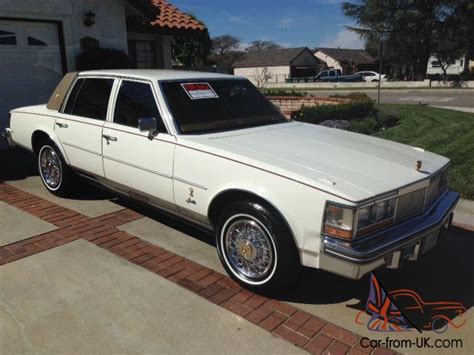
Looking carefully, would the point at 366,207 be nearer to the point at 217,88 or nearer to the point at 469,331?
the point at 469,331

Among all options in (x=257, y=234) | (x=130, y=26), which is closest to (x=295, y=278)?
(x=257, y=234)

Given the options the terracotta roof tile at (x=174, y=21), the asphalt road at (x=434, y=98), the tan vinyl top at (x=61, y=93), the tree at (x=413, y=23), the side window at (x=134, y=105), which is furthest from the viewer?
the tree at (x=413, y=23)

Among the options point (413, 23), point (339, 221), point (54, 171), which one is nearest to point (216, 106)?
point (339, 221)

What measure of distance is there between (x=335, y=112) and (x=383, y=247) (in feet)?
28.8

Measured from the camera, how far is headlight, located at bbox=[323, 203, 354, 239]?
9.64ft

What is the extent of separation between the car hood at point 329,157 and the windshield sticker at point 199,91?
55 cm

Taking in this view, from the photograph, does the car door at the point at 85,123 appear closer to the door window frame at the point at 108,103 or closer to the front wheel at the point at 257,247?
the door window frame at the point at 108,103

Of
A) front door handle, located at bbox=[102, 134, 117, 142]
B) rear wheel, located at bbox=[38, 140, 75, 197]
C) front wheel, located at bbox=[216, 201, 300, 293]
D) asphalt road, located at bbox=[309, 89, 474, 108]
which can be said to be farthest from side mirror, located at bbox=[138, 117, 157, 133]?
asphalt road, located at bbox=[309, 89, 474, 108]

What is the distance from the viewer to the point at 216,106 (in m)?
4.46

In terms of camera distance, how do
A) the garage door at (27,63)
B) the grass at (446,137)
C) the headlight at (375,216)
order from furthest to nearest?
the garage door at (27,63) < the grass at (446,137) < the headlight at (375,216)

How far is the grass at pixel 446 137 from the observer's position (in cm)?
657

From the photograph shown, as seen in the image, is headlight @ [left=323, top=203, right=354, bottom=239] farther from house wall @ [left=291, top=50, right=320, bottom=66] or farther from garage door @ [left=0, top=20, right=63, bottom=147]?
house wall @ [left=291, top=50, right=320, bottom=66]

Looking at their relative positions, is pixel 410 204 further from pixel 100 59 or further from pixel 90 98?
pixel 100 59

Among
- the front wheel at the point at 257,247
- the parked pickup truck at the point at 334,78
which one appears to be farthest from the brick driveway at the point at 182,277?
the parked pickup truck at the point at 334,78
